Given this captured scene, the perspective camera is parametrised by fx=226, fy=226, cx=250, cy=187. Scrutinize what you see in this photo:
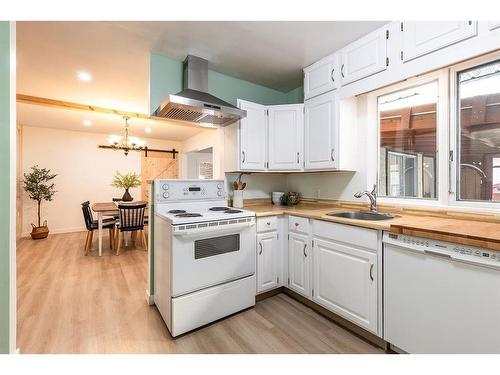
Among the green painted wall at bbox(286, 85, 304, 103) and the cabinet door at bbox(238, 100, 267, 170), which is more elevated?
the green painted wall at bbox(286, 85, 304, 103)

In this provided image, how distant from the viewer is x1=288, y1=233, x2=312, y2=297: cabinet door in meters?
2.06

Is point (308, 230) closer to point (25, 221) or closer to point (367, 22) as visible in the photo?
point (367, 22)

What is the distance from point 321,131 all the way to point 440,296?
1641mm

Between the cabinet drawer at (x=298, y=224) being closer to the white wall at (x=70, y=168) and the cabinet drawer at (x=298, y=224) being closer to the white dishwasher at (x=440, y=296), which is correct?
the white dishwasher at (x=440, y=296)

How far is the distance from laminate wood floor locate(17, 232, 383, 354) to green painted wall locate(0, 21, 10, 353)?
19.3 inches

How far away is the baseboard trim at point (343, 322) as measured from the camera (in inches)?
62.2

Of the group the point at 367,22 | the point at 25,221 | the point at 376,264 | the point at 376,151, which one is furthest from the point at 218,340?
the point at 25,221

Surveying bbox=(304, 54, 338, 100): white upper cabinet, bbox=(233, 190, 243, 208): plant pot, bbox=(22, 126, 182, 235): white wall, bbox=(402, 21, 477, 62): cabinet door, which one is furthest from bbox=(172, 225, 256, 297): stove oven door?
Result: bbox=(22, 126, 182, 235): white wall

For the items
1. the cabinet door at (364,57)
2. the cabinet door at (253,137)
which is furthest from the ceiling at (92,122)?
the cabinet door at (364,57)

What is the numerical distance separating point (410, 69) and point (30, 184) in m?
6.45

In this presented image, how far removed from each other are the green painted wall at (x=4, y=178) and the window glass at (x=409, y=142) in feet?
9.38

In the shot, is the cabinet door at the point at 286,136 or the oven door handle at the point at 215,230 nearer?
the oven door handle at the point at 215,230

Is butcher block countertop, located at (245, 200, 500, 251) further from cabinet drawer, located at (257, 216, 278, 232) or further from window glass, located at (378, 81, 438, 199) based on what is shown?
window glass, located at (378, 81, 438, 199)

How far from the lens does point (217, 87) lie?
2637mm
